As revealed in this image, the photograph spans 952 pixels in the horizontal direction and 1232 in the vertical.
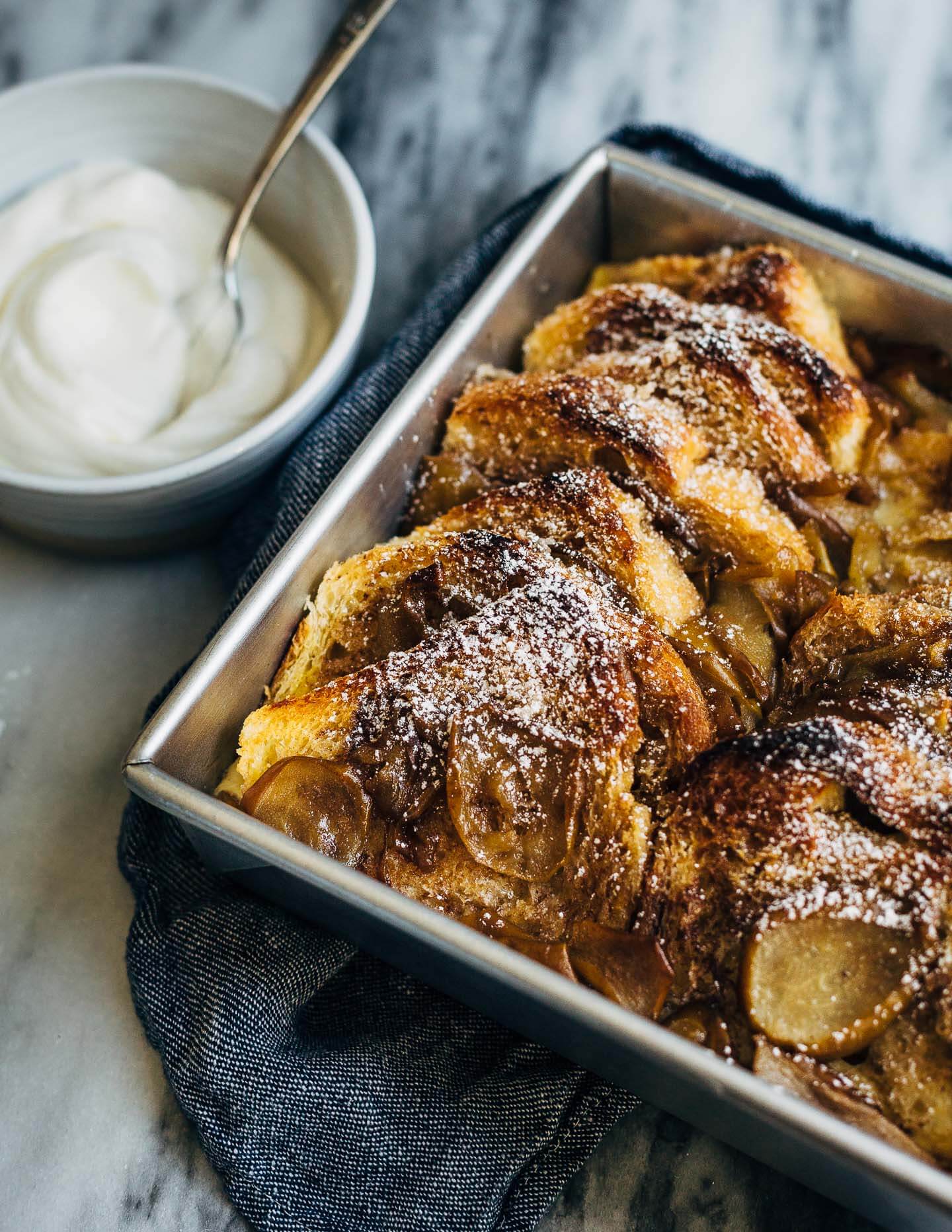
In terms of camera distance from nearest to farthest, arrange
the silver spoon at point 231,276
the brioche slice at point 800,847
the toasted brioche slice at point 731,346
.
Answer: the brioche slice at point 800,847 → the toasted brioche slice at point 731,346 → the silver spoon at point 231,276

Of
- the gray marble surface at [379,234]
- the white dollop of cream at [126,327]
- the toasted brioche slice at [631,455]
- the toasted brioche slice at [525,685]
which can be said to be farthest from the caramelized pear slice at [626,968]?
the white dollop of cream at [126,327]

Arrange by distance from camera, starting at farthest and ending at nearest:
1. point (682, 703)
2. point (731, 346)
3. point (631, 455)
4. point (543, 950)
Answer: point (731, 346)
point (631, 455)
point (682, 703)
point (543, 950)

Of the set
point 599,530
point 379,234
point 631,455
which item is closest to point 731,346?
point 631,455

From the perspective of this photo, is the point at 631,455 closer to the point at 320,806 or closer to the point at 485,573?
the point at 485,573

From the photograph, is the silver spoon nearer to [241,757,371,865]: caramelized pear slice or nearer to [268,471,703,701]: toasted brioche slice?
[268,471,703,701]: toasted brioche slice

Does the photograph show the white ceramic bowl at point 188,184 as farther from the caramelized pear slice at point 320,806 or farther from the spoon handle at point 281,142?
the caramelized pear slice at point 320,806

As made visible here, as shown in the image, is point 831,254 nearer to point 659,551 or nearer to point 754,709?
point 659,551

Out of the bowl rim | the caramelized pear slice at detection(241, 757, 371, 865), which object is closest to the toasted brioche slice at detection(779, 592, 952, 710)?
the caramelized pear slice at detection(241, 757, 371, 865)
